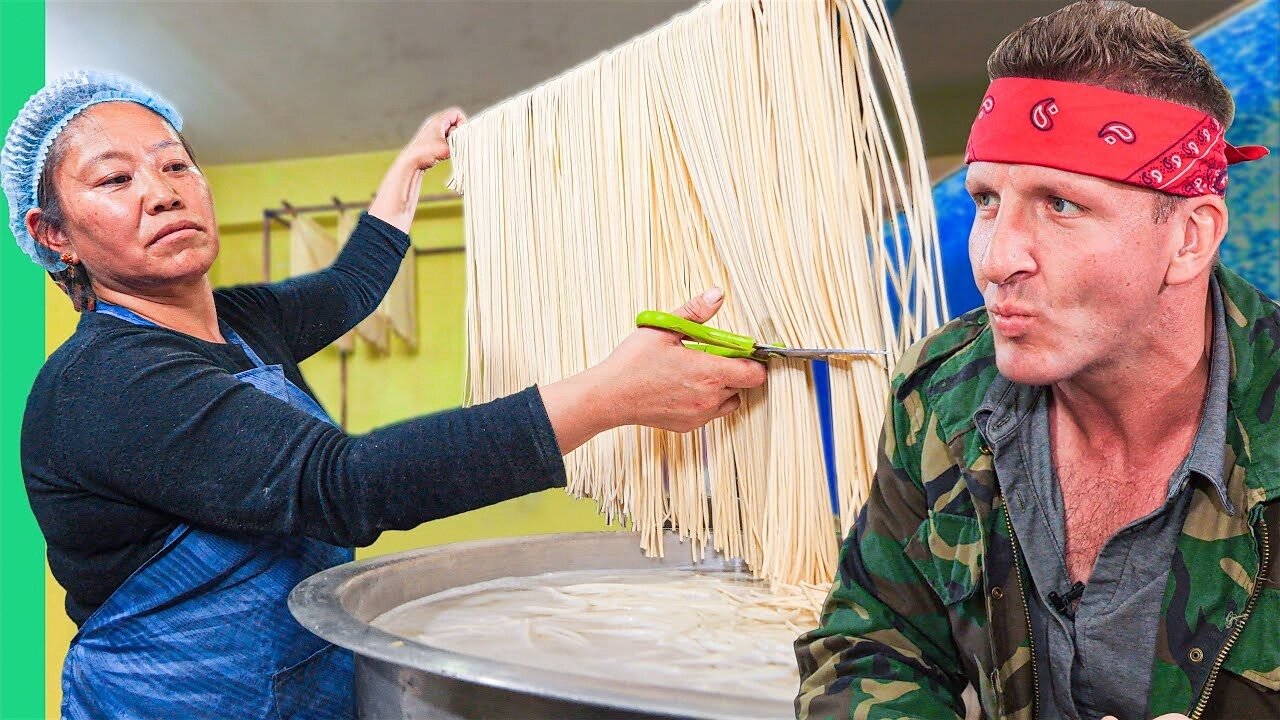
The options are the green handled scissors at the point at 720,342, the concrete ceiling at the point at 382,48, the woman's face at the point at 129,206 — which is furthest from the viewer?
the concrete ceiling at the point at 382,48

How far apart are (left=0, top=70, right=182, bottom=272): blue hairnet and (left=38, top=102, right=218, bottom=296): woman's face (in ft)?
0.08

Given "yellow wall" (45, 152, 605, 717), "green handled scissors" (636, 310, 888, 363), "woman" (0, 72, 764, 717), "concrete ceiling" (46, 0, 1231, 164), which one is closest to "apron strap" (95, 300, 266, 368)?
"woman" (0, 72, 764, 717)

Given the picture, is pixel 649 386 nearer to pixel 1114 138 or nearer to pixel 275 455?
pixel 275 455

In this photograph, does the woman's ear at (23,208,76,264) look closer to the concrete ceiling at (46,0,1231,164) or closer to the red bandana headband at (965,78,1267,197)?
the red bandana headband at (965,78,1267,197)

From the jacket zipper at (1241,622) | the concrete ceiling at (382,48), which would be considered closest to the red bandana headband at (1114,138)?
the jacket zipper at (1241,622)

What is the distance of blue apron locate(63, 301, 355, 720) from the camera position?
3.44 feet

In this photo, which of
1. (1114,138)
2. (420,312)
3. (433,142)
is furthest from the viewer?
(420,312)

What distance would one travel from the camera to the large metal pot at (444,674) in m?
0.63

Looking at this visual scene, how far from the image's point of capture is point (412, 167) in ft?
4.73

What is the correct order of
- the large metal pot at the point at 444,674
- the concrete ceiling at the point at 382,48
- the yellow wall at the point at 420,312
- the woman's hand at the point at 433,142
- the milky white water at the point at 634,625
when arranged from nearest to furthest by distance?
1. the large metal pot at the point at 444,674
2. the milky white water at the point at 634,625
3. the woman's hand at the point at 433,142
4. the concrete ceiling at the point at 382,48
5. the yellow wall at the point at 420,312

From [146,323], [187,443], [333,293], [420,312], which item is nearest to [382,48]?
[420,312]

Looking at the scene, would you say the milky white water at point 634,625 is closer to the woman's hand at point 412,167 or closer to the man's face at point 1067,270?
→ the man's face at point 1067,270

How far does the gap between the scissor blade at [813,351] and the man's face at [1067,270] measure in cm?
28

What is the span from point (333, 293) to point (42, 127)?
0.43 meters
